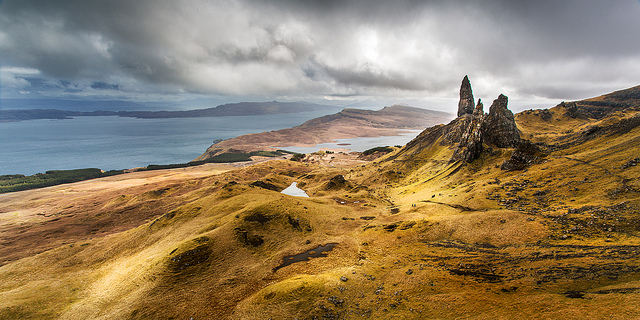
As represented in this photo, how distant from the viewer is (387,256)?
45250mm

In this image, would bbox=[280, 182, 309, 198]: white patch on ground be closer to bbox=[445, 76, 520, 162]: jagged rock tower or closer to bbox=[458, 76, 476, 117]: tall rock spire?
bbox=[445, 76, 520, 162]: jagged rock tower

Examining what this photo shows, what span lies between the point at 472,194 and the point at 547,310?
4147cm

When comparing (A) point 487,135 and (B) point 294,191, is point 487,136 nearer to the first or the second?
(A) point 487,135

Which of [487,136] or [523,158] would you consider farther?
[487,136]

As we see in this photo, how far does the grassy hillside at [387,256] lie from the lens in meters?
28.5

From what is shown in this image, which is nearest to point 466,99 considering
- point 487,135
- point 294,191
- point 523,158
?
point 487,135

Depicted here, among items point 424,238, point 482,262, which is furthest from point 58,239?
point 482,262

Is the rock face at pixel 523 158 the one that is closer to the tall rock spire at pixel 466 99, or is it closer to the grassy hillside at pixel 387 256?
the grassy hillside at pixel 387 256

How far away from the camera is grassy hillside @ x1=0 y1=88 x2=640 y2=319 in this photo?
28.5 meters

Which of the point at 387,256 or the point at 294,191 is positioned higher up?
the point at 387,256

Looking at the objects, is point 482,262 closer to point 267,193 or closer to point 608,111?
point 267,193

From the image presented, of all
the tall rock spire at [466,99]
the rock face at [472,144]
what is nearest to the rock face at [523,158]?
the rock face at [472,144]

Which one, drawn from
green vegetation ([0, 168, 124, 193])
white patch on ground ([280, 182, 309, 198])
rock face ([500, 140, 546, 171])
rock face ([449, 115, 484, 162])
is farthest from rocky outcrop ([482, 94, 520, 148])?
green vegetation ([0, 168, 124, 193])

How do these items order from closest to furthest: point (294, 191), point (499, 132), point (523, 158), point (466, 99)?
point (523, 158)
point (499, 132)
point (294, 191)
point (466, 99)
